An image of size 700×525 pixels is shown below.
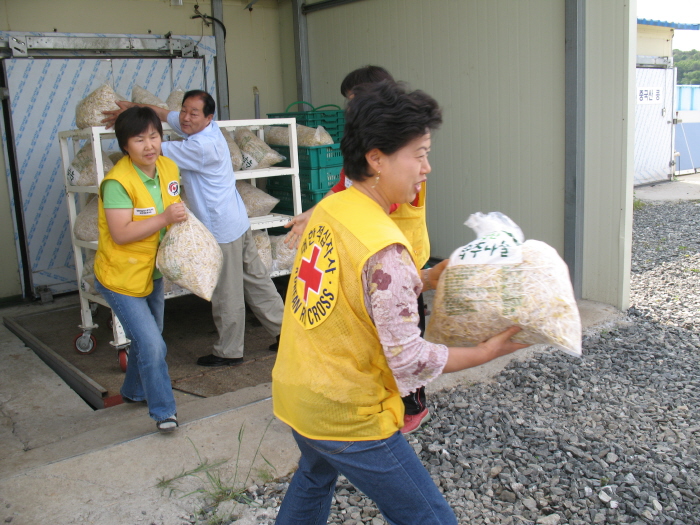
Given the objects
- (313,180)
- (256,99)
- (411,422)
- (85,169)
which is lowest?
(411,422)

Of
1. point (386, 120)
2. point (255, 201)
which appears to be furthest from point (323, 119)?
point (386, 120)

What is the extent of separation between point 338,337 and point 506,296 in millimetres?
478

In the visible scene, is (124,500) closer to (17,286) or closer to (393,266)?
(393,266)

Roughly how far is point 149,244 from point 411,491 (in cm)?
209

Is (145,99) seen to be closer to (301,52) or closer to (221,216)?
(221,216)

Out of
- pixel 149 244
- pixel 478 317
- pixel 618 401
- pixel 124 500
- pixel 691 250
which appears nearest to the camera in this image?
pixel 478 317

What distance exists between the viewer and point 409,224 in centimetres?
284

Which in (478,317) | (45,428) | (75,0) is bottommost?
(45,428)

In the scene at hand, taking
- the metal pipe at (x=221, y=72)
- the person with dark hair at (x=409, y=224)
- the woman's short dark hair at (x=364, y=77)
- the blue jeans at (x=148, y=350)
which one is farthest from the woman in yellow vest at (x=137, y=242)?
the metal pipe at (x=221, y=72)

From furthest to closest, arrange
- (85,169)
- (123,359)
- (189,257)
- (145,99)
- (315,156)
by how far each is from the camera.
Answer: (315,156) < (145,99) < (85,169) < (123,359) < (189,257)

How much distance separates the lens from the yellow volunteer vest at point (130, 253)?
10.7 feet

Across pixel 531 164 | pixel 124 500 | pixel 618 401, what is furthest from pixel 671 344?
pixel 124 500

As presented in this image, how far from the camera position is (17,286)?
6406 mm

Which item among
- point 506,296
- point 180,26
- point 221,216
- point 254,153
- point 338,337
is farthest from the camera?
point 180,26
